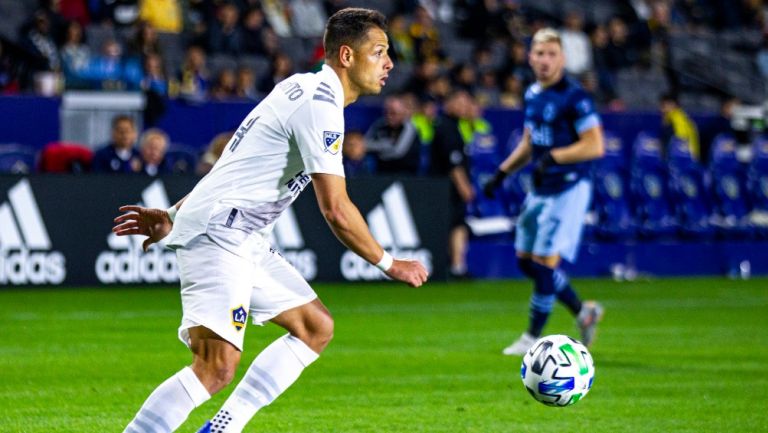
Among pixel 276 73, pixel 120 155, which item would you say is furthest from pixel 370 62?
pixel 276 73

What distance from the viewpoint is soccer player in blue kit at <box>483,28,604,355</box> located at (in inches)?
432

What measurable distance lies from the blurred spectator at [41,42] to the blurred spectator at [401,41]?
5.58 metres

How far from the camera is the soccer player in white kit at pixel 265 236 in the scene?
18.7 ft

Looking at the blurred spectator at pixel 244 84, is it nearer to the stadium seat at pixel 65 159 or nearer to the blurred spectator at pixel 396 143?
the blurred spectator at pixel 396 143

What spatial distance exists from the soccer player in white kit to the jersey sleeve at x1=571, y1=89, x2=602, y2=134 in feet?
16.7

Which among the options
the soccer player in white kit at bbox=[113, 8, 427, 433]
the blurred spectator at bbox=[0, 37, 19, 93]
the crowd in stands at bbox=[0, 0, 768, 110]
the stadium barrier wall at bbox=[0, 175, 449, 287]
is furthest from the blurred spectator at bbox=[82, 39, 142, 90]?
the soccer player in white kit at bbox=[113, 8, 427, 433]

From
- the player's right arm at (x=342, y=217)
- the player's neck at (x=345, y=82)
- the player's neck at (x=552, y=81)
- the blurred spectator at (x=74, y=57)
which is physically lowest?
the blurred spectator at (x=74, y=57)

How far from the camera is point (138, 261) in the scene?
15914 millimetres

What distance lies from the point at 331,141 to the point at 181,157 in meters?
12.4

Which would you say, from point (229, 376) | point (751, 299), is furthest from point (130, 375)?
point (751, 299)

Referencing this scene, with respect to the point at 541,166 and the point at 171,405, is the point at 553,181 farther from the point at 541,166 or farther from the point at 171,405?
the point at 171,405

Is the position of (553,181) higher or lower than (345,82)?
lower

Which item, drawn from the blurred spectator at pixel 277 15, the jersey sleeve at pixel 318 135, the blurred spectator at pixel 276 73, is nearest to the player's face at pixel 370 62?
the jersey sleeve at pixel 318 135

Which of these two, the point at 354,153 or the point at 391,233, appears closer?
the point at 391,233
